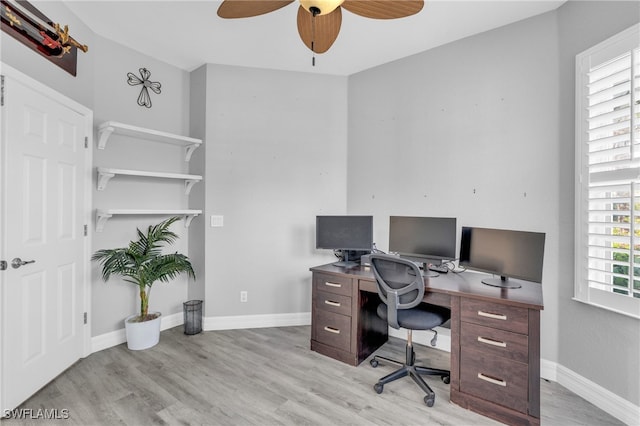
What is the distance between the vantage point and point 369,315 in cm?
272

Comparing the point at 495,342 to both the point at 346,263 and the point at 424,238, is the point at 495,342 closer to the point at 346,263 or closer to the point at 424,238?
the point at 424,238

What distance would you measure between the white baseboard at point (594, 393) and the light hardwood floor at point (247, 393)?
0.16 feet

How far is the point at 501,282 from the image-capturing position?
2.22 metres

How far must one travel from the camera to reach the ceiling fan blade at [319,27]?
1.76 meters

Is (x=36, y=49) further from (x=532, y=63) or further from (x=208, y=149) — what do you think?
(x=532, y=63)

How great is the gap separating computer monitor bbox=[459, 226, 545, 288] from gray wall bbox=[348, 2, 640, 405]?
1.29ft

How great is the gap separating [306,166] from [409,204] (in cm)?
121

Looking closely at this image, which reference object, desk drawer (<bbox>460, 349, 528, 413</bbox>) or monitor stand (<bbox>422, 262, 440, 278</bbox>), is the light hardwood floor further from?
monitor stand (<bbox>422, 262, 440, 278</bbox>)

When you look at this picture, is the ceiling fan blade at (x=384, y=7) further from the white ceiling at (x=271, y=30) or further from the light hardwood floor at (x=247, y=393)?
the light hardwood floor at (x=247, y=393)

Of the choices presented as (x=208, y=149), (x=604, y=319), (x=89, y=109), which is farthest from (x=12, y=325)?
(x=604, y=319)

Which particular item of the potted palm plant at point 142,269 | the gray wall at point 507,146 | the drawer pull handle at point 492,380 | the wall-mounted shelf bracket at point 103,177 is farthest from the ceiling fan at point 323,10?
the drawer pull handle at point 492,380

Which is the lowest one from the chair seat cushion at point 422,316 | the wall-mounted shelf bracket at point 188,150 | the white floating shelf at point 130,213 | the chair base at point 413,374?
the chair base at point 413,374

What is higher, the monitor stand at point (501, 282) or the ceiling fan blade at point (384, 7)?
the ceiling fan blade at point (384, 7)

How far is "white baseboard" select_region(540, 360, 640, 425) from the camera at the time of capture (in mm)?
1842
